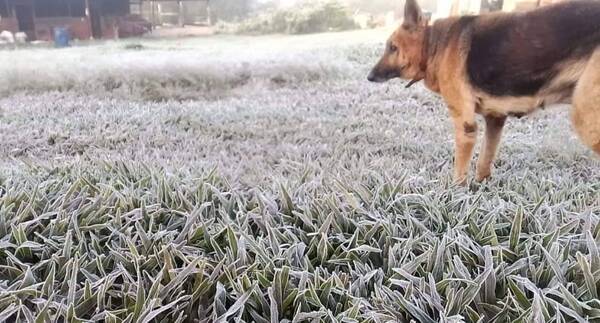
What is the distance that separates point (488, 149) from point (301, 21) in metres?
1.54

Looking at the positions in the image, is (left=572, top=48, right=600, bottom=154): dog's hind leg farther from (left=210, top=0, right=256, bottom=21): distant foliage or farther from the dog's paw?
(left=210, top=0, right=256, bottom=21): distant foliage

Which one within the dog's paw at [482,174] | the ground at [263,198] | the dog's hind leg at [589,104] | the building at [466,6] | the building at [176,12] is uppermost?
the building at [466,6]

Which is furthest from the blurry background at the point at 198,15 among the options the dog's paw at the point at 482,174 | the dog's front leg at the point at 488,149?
the dog's paw at the point at 482,174

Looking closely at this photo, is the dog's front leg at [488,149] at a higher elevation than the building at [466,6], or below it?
below

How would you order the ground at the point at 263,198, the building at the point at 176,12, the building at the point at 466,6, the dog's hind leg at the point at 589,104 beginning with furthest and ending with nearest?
1. the building at the point at 176,12
2. the building at the point at 466,6
3. the dog's hind leg at the point at 589,104
4. the ground at the point at 263,198

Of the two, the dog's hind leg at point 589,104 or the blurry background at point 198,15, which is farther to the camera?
the blurry background at point 198,15

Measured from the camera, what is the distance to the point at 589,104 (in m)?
1.38

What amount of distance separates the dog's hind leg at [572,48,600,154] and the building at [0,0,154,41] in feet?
7.34

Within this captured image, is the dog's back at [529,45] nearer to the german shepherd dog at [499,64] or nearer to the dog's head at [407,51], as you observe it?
the german shepherd dog at [499,64]

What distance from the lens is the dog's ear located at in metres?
1.68

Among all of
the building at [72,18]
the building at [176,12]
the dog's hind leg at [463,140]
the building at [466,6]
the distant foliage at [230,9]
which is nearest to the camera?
the dog's hind leg at [463,140]

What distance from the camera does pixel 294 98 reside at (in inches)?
107

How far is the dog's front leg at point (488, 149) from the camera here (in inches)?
71.2

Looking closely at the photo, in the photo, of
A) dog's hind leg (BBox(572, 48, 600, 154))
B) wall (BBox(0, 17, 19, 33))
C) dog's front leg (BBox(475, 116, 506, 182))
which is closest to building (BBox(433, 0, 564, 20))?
dog's front leg (BBox(475, 116, 506, 182))
